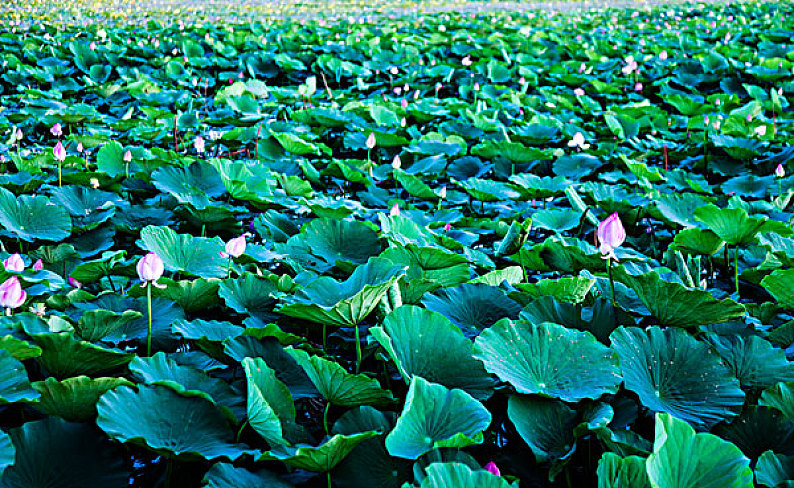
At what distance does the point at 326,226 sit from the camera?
6.47 feet

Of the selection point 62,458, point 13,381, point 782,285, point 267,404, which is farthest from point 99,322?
point 782,285

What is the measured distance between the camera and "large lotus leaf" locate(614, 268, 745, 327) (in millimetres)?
1344

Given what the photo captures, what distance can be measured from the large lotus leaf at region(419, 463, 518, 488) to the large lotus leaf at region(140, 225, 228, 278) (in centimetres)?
106

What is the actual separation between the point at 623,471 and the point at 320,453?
1.45ft

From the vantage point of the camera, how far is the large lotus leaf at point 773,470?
40.2 inches

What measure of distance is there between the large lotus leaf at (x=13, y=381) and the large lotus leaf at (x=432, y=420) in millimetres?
601

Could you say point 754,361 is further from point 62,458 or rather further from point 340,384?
point 62,458

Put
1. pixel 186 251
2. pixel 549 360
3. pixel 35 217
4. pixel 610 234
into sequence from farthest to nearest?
pixel 35 217 → pixel 186 251 → pixel 610 234 → pixel 549 360

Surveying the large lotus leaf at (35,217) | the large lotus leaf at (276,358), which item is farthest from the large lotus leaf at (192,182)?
the large lotus leaf at (276,358)

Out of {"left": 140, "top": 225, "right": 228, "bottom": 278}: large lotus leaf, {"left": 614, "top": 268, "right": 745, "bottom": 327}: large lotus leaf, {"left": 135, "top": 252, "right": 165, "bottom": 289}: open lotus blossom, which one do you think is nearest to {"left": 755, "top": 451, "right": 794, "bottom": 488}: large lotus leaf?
{"left": 614, "top": 268, "right": 745, "bottom": 327}: large lotus leaf

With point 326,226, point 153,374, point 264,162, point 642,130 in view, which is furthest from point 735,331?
point 642,130

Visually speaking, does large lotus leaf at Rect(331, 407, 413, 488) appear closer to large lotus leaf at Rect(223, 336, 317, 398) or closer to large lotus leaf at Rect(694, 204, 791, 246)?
large lotus leaf at Rect(223, 336, 317, 398)

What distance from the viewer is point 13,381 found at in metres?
1.11

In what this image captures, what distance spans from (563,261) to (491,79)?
382 centimetres
